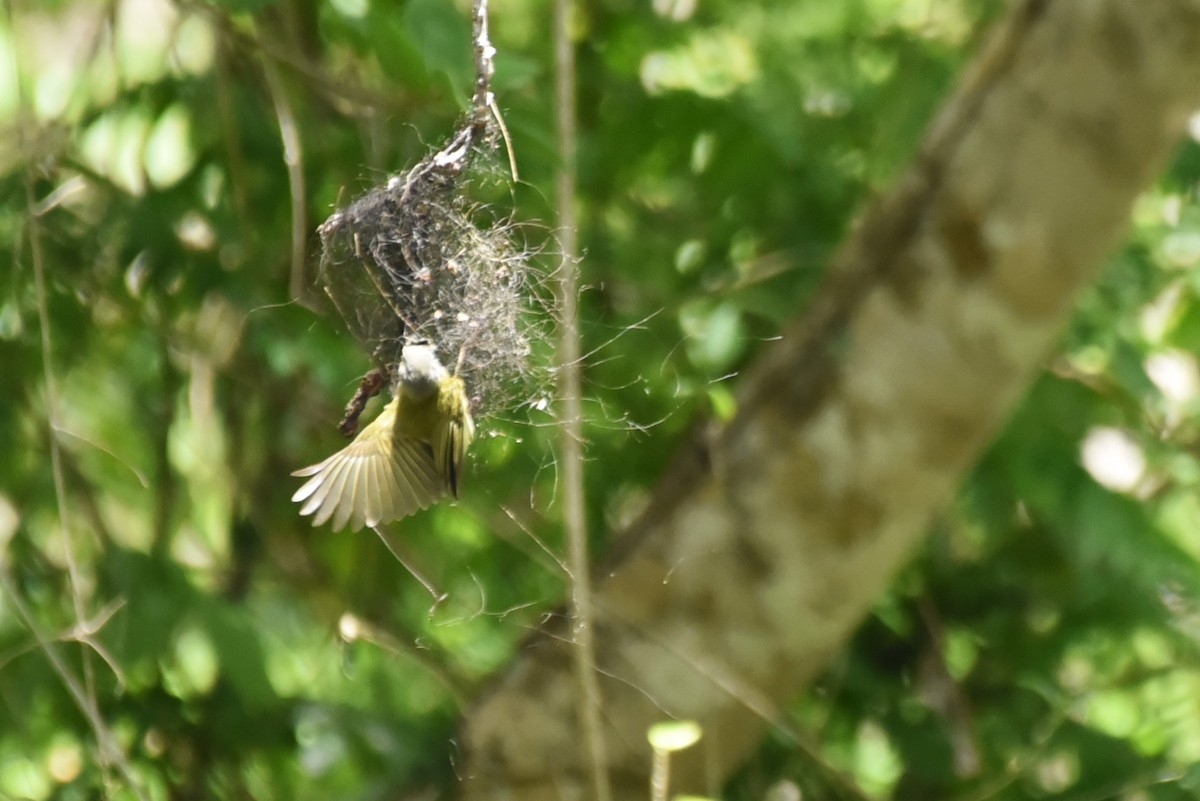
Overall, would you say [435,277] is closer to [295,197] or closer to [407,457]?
[407,457]

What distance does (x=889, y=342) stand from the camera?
5.85 ft

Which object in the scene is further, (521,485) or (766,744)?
(766,744)

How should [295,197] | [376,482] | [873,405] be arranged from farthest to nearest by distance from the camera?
[873,405]
[295,197]
[376,482]

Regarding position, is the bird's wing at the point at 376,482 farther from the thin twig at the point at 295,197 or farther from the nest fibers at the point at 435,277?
the thin twig at the point at 295,197

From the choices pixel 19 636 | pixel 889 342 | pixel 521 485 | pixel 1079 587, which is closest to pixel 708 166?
pixel 889 342

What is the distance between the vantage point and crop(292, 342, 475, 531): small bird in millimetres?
1330

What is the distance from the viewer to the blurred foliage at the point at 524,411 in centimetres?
190

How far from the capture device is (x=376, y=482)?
1.37 meters

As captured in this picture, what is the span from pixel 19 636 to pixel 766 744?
3.63 feet

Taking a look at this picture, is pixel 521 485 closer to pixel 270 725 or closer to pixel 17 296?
pixel 270 725

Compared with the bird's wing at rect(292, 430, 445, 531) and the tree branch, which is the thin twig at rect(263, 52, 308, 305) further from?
the tree branch

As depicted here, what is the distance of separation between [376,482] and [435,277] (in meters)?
0.22

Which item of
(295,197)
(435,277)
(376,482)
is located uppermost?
(295,197)

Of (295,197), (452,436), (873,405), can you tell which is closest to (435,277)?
(452,436)
